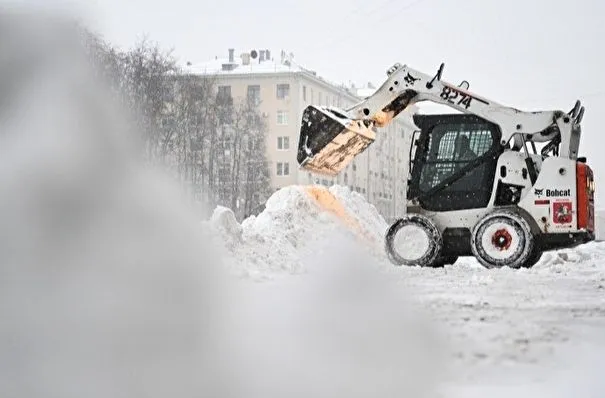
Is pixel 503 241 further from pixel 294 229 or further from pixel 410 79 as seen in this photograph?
pixel 294 229

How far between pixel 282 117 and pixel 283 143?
3.08 metres

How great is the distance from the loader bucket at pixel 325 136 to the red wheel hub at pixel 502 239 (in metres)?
3.55

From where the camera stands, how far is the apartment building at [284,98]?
8838cm

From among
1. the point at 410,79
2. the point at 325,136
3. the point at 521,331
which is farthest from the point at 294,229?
the point at 521,331

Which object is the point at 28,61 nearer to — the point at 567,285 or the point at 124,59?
the point at 567,285

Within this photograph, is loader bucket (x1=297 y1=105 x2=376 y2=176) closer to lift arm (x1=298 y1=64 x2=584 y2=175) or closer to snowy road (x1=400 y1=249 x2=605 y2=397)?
lift arm (x1=298 y1=64 x2=584 y2=175)

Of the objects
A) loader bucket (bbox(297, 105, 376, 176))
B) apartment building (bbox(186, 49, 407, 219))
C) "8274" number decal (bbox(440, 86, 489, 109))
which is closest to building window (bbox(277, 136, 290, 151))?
apartment building (bbox(186, 49, 407, 219))

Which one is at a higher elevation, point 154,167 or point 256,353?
point 154,167

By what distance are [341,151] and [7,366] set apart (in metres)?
15.0

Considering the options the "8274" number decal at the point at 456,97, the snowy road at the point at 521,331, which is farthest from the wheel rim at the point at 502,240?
the snowy road at the point at 521,331

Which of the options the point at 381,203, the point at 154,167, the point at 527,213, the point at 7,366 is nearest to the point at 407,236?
the point at 527,213

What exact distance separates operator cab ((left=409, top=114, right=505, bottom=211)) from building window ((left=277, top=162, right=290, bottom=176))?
70108 mm

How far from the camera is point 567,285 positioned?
1281 centimetres

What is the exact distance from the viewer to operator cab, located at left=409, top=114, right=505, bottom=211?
1783 cm
